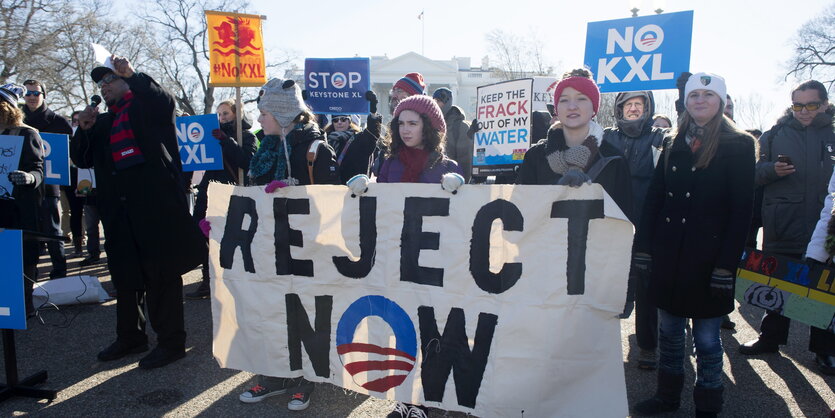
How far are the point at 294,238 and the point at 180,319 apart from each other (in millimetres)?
1542

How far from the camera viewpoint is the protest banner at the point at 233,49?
540 cm

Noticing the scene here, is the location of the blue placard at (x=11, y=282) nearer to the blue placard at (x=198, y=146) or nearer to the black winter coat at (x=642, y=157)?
the blue placard at (x=198, y=146)

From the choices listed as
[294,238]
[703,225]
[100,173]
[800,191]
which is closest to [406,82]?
[294,238]

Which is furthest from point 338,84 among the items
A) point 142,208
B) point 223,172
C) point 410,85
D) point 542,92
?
point 142,208

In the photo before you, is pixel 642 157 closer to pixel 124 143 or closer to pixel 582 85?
pixel 582 85

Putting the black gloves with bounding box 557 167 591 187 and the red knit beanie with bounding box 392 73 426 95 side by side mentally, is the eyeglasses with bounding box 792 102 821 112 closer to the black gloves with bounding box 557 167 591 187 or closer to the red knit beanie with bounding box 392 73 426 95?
the black gloves with bounding box 557 167 591 187

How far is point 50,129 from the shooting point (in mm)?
Answer: 6793

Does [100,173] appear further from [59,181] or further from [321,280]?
[321,280]

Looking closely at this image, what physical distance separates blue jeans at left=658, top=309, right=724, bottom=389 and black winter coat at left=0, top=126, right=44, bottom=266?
526 cm

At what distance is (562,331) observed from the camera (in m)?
2.65

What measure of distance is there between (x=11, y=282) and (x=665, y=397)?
404 centimetres

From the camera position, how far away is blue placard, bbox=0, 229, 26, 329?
10.9 feet

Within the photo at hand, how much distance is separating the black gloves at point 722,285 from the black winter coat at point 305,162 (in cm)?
236

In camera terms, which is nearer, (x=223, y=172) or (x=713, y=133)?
(x=713, y=133)
